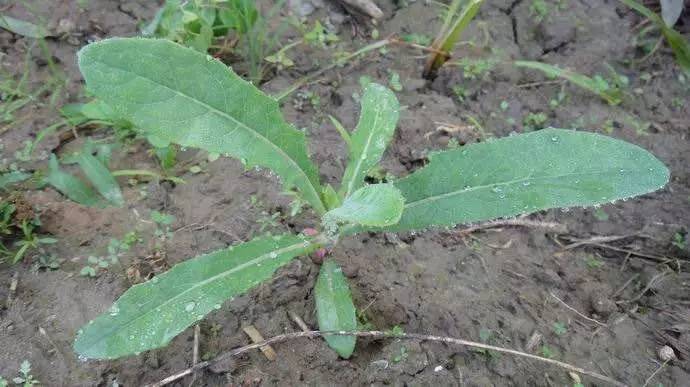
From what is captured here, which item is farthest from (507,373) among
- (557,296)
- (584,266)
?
(584,266)

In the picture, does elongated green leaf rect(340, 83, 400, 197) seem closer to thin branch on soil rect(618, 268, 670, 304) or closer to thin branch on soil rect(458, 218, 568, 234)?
thin branch on soil rect(458, 218, 568, 234)

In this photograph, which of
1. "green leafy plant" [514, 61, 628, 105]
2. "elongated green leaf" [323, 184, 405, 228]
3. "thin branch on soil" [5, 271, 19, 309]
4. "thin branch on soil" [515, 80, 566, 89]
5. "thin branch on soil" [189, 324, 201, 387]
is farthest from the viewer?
"thin branch on soil" [515, 80, 566, 89]

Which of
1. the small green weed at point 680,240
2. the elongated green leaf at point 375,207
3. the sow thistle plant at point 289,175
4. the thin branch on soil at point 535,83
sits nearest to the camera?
the elongated green leaf at point 375,207

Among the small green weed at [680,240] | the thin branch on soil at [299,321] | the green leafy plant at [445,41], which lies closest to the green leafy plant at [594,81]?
the green leafy plant at [445,41]

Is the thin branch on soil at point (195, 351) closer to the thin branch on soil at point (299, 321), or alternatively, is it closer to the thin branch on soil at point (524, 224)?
the thin branch on soil at point (299, 321)

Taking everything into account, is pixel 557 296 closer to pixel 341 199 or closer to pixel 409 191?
pixel 409 191

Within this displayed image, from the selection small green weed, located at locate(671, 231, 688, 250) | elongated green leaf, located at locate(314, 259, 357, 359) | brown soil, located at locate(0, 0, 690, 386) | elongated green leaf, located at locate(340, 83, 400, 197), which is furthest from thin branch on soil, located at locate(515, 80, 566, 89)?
elongated green leaf, located at locate(314, 259, 357, 359)

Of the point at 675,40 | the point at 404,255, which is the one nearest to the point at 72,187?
the point at 404,255
